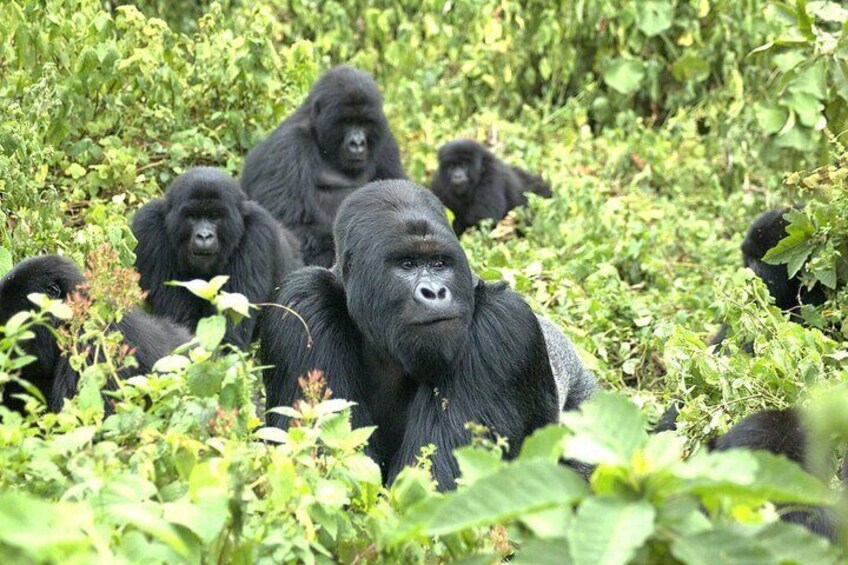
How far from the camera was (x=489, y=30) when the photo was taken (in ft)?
34.0

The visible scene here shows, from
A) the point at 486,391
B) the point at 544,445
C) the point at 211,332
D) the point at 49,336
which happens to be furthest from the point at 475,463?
the point at 49,336

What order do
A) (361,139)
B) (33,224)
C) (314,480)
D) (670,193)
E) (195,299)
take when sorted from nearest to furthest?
1. (314,480)
2. (33,224)
3. (195,299)
4. (361,139)
5. (670,193)

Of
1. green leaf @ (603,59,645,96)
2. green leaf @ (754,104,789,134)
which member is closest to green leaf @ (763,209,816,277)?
green leaf @ (754,104,789,134)

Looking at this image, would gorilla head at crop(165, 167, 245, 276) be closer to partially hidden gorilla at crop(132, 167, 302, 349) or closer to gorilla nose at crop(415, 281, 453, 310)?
partially hidden gorilla at crop(132, 167, 302, 349)

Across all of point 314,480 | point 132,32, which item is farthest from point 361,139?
point 314,480

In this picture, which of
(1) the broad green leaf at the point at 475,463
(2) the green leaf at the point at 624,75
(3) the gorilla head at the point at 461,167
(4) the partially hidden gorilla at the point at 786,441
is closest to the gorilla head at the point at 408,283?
(4) the partially hidden gorilla at the point at 786,441

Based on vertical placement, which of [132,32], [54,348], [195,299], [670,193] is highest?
[132,32]

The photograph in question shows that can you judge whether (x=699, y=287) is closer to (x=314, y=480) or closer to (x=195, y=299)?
(x=195, y=299)

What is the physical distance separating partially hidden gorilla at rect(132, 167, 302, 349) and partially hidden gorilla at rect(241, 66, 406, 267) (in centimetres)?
120

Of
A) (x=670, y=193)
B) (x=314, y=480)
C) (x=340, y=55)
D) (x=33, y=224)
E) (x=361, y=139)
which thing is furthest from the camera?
(x=340, y=55)

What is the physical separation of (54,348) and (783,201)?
5.52 metres

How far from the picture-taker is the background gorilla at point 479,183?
9469 mm

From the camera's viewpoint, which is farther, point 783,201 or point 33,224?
point 783,201

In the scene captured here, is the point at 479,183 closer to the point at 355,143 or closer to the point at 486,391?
the point at 355,143
